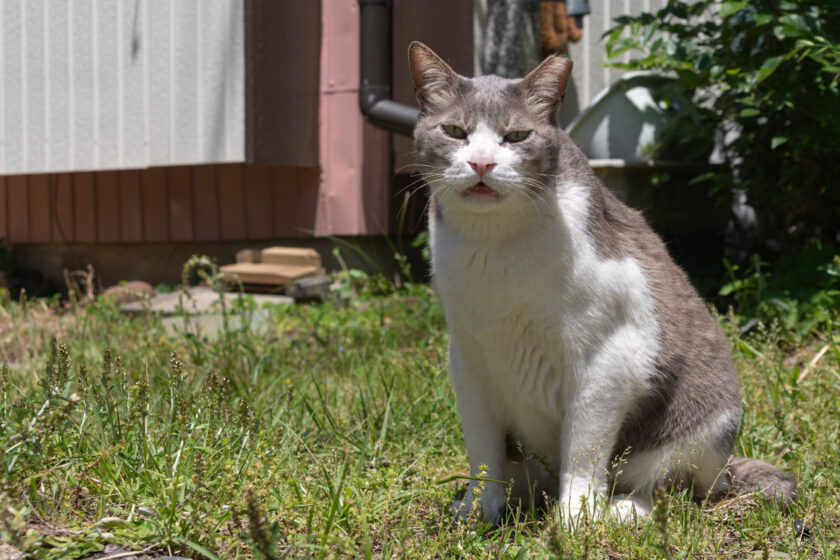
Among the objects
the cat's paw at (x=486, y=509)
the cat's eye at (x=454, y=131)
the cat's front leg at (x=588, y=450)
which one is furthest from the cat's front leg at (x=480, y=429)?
the cat's eye at (x=454, y=131)

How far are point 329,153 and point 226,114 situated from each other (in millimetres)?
805

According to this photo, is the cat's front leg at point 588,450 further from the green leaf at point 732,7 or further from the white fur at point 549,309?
the green leaf at point 732,7

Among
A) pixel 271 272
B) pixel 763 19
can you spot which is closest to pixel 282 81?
pixel 271 272

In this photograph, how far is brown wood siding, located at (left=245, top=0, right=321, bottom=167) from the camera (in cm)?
545

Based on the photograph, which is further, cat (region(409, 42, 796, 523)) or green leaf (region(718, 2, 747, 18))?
green leaf (region(718, 2, 747, 18))

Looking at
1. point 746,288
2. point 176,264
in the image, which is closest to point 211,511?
point 746,288

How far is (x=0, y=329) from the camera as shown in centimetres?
477

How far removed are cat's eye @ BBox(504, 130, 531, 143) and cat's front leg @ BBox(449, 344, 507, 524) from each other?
62 centimetres

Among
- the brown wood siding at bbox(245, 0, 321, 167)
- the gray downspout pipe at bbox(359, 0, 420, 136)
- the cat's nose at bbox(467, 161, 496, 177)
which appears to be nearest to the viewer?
the cat's nose at bbox(467, 161, 496, 177)

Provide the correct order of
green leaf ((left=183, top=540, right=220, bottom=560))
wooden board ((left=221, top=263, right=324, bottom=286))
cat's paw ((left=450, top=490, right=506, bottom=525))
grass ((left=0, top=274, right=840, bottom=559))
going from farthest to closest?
wooden board ((left=221, top=263, right=324, bottom=286)) → cat's paw ((left=450, top=490, right=506, bottom=525)) → grass ((left=0, top=274, right=840, bottom=559)) → green leaf ((left=183, top=540, right=220, bottom=560))

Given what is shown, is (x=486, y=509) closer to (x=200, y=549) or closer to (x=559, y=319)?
(x=559, y=319)

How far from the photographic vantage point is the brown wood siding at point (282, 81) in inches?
215

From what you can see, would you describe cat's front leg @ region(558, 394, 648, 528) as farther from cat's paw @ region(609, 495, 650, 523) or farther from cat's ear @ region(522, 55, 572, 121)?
cat's ear @ region(522, 55, 572, 121)

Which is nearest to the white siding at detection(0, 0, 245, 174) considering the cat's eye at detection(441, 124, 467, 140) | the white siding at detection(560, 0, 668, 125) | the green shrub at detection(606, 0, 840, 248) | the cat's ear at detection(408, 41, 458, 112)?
the white siding at detection(560, 0, 668, 125)
